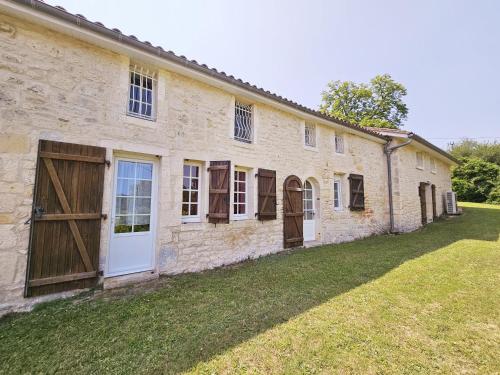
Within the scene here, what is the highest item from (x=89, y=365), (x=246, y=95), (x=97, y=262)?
(x=246, y=95)

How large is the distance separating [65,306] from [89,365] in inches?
61.8

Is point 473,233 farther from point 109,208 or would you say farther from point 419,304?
point 109,208

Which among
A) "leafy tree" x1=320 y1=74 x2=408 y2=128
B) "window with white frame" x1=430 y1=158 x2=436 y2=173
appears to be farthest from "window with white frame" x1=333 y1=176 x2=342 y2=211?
"leafy tree" x1=320 y1=74 x2=408 y2=128

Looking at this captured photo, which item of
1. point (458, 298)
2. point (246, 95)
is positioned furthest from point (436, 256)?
point (246, 95)

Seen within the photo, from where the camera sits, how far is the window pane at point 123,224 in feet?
13.8

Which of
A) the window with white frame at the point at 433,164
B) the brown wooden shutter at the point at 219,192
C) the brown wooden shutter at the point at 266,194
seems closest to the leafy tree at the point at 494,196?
the window with white frame at the point at 433,164

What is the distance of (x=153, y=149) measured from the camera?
4508 millimetres

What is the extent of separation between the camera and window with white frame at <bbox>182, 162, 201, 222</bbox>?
505cm

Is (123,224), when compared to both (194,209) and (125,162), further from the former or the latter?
A: (194,209)

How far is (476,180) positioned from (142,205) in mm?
28931

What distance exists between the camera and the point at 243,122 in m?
6.23

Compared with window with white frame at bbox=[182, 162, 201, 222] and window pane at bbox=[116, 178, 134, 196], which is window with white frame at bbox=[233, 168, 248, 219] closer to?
window with white frame at bbox=[182, 162, 201, 222]

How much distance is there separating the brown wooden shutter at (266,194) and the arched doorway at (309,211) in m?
1.69

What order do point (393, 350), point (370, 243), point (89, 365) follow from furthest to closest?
1. point (370, 243)
2. point (393, 350)
3. point (89, 365)
